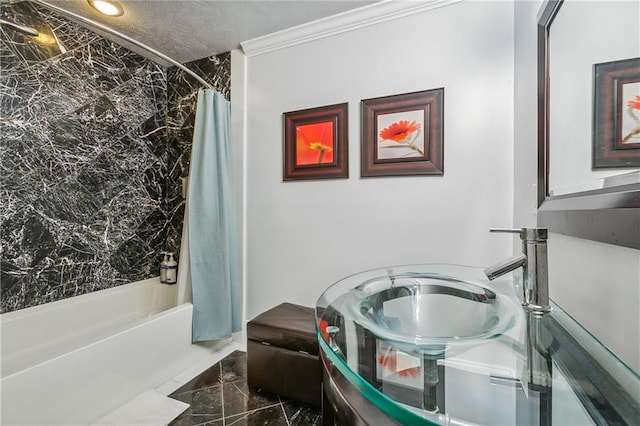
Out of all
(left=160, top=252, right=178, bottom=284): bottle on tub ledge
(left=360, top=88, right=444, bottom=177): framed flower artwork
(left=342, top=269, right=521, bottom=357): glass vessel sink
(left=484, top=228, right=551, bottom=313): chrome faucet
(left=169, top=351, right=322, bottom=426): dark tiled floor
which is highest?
(left=360, top=88, right=444, bottom=177): framed flower artwork

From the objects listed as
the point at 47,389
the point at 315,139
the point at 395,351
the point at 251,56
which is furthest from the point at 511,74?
the point at 47,389

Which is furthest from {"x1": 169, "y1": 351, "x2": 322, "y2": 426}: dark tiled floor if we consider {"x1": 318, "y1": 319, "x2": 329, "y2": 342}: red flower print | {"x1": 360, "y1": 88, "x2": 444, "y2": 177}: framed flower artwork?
{"x1": 360, "y1": 88, "x2": 444, "y2": 177}: framed flower artwork

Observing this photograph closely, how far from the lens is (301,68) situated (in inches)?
79.4

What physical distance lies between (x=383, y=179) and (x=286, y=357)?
1.22 metres

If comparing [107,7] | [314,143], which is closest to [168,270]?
[314,143]

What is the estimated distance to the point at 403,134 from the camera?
1709mm

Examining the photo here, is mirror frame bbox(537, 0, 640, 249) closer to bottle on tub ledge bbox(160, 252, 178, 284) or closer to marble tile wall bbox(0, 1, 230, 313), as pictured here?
marble tile wall bbox(0, 1, 230, 313)

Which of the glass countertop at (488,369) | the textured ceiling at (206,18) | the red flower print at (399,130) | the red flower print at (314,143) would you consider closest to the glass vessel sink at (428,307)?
the glass countertop at (488,369)

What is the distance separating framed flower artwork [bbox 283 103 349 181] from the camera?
1877 mm

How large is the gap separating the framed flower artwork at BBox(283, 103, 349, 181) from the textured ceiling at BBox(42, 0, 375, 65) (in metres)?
0.62

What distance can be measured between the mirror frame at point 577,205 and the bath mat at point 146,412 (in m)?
1.92

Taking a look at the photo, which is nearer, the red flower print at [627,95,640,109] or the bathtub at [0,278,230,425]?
the red flower print at [627,95,640,109]

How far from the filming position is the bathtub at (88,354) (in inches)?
47.2

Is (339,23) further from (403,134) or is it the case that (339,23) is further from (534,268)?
(534,268)
